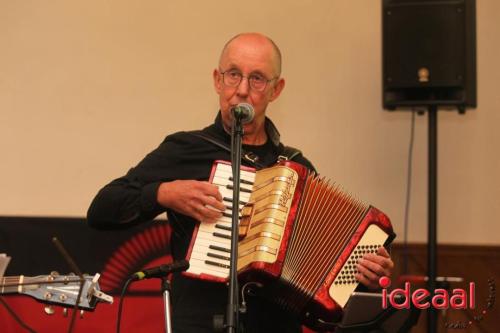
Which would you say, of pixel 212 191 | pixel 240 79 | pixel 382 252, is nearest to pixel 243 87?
pixel 240 79

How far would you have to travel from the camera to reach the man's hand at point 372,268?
8.27ft

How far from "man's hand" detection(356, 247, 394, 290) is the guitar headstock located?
802mm

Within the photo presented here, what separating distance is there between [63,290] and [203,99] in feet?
5.34

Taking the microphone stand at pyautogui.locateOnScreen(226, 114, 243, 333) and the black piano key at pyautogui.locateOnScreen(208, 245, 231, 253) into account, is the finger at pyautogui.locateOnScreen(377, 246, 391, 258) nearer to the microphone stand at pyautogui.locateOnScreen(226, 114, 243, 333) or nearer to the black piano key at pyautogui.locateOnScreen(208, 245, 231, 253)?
the black piano key at pyautogui.locateOnScreen(208, 245, 231, 253)

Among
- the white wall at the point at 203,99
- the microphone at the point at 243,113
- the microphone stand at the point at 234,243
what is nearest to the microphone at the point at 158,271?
the microphone stand at the point at 234,243

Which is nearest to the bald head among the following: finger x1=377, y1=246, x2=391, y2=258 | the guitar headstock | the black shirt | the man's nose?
the man's nose

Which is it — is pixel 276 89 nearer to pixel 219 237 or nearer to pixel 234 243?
pixel 219 237

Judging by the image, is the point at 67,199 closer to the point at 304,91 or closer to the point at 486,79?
the point at 304,91

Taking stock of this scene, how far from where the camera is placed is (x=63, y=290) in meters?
2.57

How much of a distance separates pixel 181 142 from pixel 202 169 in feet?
0.42

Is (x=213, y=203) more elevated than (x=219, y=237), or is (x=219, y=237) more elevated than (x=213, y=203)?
(x=213, y=203)

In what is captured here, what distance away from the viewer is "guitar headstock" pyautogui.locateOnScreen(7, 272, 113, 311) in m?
2.47

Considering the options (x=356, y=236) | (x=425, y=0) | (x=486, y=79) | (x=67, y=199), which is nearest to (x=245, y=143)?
(x=356, y=236)

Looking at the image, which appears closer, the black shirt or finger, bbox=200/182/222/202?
finger, bbox=200/182/222/202
